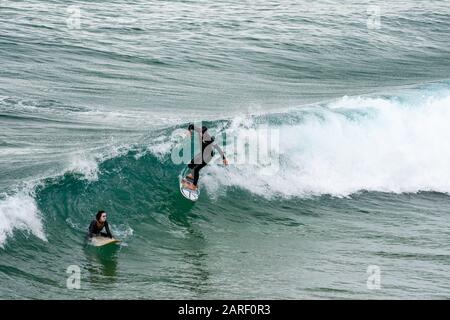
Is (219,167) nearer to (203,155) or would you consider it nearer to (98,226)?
(203,155)

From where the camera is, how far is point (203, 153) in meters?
17.4

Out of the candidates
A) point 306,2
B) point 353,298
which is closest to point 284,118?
point 353,298

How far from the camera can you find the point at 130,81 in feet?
95.5

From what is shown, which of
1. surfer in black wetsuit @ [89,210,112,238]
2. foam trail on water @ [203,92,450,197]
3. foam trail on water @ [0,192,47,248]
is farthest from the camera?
foam trail on water @ [203,92,450,197]

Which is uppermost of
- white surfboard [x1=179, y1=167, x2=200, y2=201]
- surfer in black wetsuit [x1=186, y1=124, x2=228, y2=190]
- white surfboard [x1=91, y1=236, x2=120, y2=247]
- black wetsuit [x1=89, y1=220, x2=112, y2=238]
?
surfer in black wetsuit [x1=186, y1=124, x2=228, y2=190]

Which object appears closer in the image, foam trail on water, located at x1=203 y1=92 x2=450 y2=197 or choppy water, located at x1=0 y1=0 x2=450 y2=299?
choppy water, located at x1=0 y1=0 x2=450 y2=299

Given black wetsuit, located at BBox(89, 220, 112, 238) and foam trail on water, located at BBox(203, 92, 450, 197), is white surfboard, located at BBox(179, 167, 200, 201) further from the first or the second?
black wetsuit, located at BBox(89, 220, 112, 238)

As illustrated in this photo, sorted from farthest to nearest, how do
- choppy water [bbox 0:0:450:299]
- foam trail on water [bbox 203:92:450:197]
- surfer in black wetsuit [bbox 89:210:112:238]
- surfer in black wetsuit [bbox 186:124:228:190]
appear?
foam trail on water [bbox 203:92:450:197], surfer in black wetsuit [bbox 186:124:228:190], surfer in black wetsuit [bbox 89:210:112:238], choppy water [bbox 0:0:450:299]

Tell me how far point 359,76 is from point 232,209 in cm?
1658

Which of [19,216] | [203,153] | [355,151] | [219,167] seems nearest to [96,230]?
[19,216]

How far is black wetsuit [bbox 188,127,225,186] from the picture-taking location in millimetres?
17156

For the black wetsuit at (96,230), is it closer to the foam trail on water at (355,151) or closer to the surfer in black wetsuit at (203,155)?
the surfer in black wetsuit at (203,155)

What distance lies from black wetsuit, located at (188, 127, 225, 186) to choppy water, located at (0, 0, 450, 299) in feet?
2.85

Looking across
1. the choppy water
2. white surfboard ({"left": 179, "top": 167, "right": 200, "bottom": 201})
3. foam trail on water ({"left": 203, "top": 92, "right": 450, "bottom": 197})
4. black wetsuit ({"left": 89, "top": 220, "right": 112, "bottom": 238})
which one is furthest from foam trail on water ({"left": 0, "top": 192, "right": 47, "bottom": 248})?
foam trail on water ({"left": 203, "top": 92, "right": 450, "bottom": 197})
